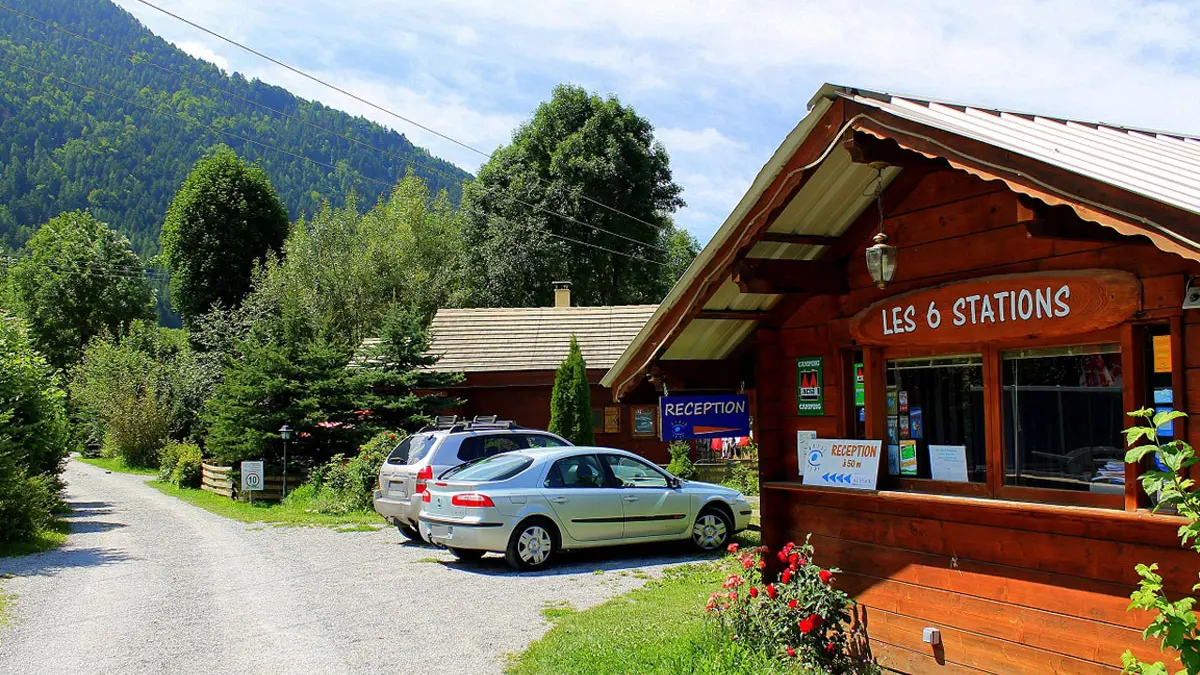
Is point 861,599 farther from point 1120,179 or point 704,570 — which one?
point 704,570

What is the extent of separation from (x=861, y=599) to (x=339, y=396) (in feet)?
61.4

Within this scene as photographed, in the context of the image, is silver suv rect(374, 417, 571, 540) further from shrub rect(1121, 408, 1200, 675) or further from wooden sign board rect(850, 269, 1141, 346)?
shrub rect(1121, 408, 1200, 675)

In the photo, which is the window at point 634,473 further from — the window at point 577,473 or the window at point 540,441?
the window at point 540,441

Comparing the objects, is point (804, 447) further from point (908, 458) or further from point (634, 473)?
point (634, 473)

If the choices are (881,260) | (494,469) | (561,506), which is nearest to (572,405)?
(494,469)

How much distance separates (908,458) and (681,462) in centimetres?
1640

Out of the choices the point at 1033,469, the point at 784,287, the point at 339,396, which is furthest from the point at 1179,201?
the point at 339,396

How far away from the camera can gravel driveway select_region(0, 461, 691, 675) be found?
8.67 m

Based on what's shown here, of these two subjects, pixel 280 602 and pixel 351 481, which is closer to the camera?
pixel 280 602

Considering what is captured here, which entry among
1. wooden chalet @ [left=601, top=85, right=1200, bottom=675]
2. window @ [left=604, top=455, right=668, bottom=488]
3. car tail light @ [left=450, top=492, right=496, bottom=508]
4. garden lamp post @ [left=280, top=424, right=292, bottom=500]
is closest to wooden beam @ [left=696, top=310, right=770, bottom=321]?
wooden chalet @ [left=601, top=85, right=1200, bottom=675]

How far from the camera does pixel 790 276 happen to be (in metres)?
7.33

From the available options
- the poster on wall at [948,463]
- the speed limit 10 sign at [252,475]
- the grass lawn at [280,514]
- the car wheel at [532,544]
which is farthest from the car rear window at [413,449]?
the poster on wall at [948,463]

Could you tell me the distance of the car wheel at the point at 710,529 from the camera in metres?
14.3

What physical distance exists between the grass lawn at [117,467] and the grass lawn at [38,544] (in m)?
19.8
